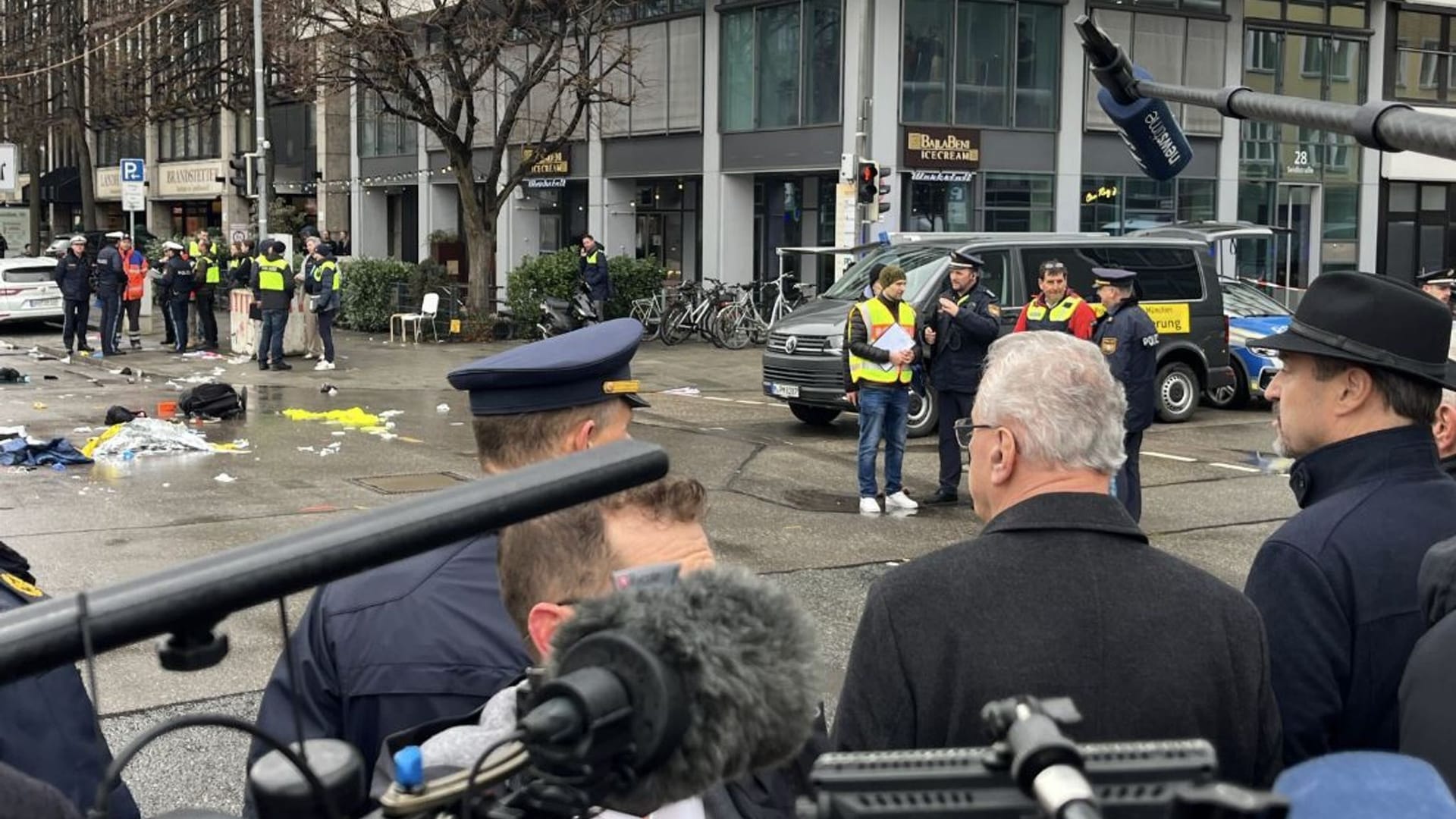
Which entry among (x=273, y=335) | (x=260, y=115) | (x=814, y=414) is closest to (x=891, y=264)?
(x=814, y=414)

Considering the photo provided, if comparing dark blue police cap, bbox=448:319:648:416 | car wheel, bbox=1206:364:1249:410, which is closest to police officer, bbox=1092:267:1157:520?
dark blue police cap, bbox=448:319:648:416

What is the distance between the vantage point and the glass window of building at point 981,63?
1139 inches

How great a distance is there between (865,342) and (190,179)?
159ft

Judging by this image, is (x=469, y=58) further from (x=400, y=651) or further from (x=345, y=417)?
(x=400, y=651)

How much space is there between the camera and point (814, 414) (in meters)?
16.1

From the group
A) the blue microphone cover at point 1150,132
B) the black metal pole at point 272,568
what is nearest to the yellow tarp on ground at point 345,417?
the blue microphone cover at point 1150,132

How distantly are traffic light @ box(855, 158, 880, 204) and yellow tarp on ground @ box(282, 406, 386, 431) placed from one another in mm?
9417

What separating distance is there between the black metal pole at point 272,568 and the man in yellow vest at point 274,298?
21.7 m

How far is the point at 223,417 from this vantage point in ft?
53.2

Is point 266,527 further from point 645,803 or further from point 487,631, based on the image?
point 645,803

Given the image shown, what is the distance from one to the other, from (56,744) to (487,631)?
0.69 m

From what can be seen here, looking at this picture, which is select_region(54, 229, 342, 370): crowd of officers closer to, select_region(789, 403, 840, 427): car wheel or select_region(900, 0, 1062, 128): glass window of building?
select_region(789, 403, 840, 427): car wheel

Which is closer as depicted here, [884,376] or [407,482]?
[884,376]

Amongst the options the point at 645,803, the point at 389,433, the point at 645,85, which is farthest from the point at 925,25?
the point at 645,803
